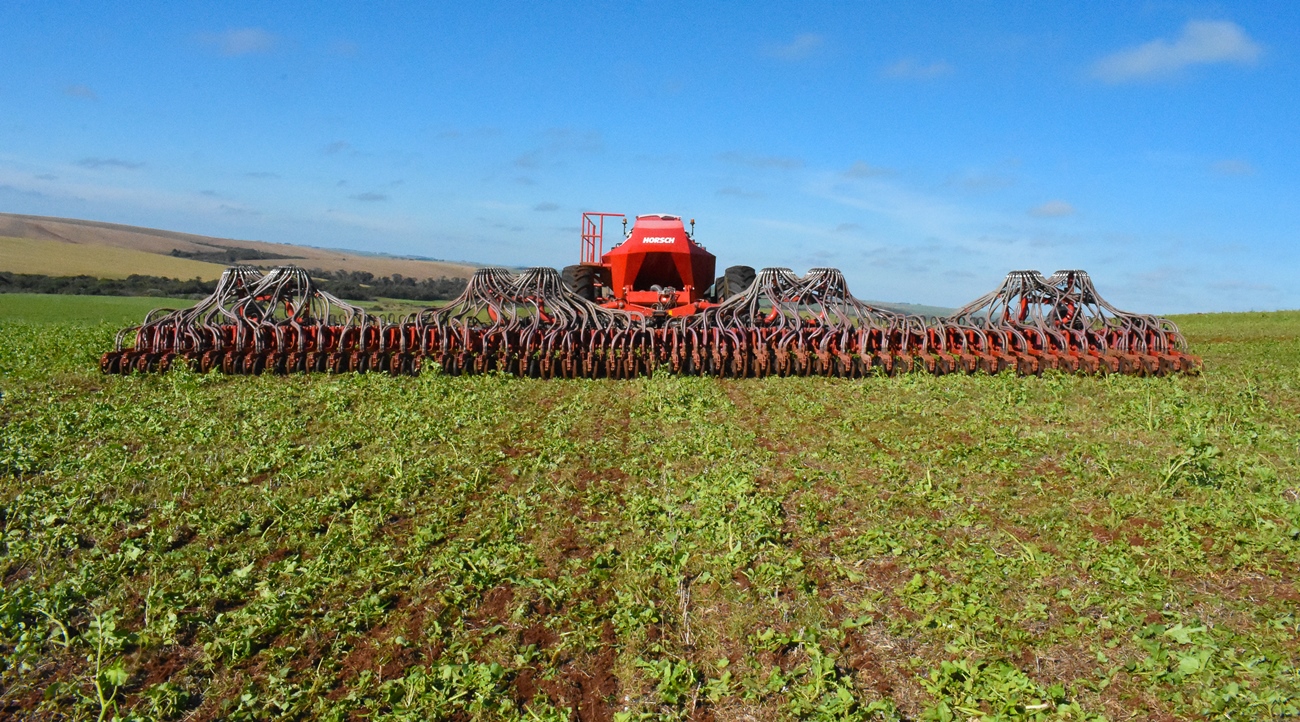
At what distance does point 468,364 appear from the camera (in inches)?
443

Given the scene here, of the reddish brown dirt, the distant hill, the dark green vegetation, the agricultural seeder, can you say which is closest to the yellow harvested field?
the distant hill

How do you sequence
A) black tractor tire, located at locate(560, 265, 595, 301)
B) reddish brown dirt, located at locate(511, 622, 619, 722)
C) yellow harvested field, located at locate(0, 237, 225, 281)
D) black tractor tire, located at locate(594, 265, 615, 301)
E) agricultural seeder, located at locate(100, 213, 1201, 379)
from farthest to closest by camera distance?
yellow harvested field, located at locate(0, 237, 225, 281) < black tractor tire, located at locate(594, 265, 615, 301) < black tractor tire, located at locate(560, 265, 595, 301) < agricultural seeder, located at locate(100, 213, 1201, 379) < reddish brown dirt, located at locate(511, 622, 619, 722)

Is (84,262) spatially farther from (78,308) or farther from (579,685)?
(579,685)

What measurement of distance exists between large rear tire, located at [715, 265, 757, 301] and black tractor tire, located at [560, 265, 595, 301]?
9.30ft

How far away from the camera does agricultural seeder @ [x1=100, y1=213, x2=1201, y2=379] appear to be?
438 inches

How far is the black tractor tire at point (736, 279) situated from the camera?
53.7 ft

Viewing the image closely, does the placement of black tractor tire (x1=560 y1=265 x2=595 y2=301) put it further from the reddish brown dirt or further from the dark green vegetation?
the reddish brown dirt

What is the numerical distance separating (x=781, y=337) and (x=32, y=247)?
51231mm

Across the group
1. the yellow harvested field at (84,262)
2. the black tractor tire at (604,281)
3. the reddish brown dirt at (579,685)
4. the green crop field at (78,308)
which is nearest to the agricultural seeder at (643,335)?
the black tractor tire at (604,281)

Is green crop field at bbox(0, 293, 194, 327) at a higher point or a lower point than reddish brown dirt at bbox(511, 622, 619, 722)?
higher

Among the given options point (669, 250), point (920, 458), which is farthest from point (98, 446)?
point (669, 250)

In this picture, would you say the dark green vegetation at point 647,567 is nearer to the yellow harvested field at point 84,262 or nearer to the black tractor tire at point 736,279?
the black tractor tire at point 736,279

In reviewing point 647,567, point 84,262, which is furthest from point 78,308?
point 647,567

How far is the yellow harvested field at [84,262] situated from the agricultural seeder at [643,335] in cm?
3187
